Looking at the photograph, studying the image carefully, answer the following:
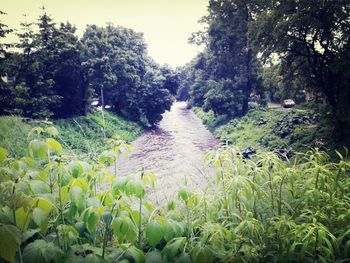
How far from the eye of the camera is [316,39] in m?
12.7

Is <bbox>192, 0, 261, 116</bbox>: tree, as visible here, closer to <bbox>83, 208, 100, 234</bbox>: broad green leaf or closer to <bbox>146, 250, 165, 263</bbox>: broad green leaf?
<bbox>146, 250, 165, 263</bbox>: broad green leaf

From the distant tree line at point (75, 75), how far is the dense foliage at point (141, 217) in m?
4.44

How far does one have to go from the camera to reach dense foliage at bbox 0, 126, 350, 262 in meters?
1.62

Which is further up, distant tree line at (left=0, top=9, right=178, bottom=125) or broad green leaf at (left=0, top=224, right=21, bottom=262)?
distant tree line at (left=0, top=9, right=178, bottom=125)

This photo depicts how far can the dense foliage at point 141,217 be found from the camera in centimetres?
162

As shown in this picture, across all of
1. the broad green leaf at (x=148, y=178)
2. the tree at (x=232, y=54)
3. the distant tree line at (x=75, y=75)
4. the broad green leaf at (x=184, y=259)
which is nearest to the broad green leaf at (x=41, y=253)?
the broad green leaf at (x=148, y=178)

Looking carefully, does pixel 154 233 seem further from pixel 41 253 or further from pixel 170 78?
pixel 170 78

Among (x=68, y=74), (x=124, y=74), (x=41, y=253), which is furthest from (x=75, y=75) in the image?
(x=41, y=253)

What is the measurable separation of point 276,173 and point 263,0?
14708 mm

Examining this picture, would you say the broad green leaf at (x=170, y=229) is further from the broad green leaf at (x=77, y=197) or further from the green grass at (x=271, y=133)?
the green grass at (x=271, y=133)

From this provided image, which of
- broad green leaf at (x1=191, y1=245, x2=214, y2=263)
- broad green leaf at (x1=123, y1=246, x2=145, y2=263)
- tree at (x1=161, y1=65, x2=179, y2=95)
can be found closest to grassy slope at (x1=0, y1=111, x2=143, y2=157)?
tree at (x1=161, y1=65, x2=179, y2=95)

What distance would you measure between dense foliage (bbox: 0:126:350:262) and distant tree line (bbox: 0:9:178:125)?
4.44m

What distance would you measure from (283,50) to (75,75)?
11.8 meters

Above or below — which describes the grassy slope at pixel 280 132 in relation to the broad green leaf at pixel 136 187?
below
